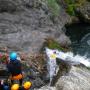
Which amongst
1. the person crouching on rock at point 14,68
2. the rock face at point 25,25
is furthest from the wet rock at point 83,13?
the person crouching on rock at point 14,68

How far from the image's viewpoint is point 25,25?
27281mm

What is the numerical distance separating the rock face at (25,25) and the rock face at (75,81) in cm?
337

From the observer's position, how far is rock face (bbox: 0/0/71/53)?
24047 millimetres

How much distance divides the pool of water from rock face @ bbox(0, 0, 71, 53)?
3.95 metres

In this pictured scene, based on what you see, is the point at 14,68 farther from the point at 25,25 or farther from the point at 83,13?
the point at 83,13

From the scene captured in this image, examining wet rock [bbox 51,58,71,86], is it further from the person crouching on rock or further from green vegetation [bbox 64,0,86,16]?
green vegetation [bbox 64,0,86,16]

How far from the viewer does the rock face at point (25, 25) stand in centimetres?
2405

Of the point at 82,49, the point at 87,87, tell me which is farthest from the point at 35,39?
the point at 82,49

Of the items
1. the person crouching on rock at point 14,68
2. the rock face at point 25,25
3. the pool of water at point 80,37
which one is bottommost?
the pool of water at point 80,37


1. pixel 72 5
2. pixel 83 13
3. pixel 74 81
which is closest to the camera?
pixel 74 81

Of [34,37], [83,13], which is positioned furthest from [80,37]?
[34,37]

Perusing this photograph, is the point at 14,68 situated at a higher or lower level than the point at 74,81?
higher

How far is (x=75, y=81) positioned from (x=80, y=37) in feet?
59.5

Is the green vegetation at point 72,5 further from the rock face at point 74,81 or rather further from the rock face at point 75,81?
the rock face at point 75,81
